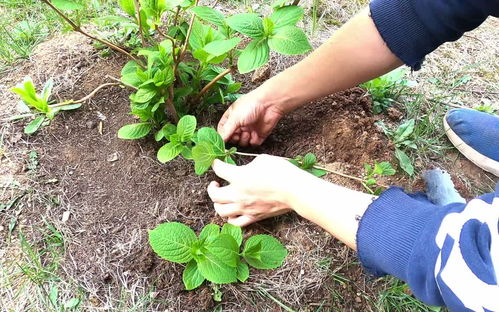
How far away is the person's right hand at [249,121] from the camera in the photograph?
1432mm

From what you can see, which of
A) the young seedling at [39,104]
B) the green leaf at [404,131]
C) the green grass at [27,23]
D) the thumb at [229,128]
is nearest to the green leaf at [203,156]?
the thumb at [229,128]

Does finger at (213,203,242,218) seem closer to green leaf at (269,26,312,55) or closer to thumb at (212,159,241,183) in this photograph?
thumb at (212,159,241,183)

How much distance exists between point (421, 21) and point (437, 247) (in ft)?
2.10

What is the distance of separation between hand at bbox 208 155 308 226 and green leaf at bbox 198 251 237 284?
0.17 meters

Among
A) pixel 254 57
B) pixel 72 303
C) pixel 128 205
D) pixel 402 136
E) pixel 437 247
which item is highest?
pixel 254 57

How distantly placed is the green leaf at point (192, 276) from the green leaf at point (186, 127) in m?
0.37

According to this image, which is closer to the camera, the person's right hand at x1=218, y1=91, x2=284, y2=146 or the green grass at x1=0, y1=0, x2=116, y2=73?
the person's right hand at x1=218, y1=91, x2=284, y2=146

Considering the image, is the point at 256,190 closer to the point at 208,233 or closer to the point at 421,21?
the point at 208,233

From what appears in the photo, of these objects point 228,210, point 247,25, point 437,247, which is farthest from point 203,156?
point 437,247

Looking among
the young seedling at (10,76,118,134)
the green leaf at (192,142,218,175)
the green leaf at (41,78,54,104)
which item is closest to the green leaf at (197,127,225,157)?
the green leaf at (192,142,218,175)

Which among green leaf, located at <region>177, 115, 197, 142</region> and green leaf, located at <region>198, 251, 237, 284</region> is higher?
green leaf, located at <region>177, 115, 197, 142</region>

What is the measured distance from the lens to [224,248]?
1.12m

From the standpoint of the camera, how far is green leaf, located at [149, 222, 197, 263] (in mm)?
1122

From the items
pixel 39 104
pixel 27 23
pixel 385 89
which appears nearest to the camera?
pixel 39 104
